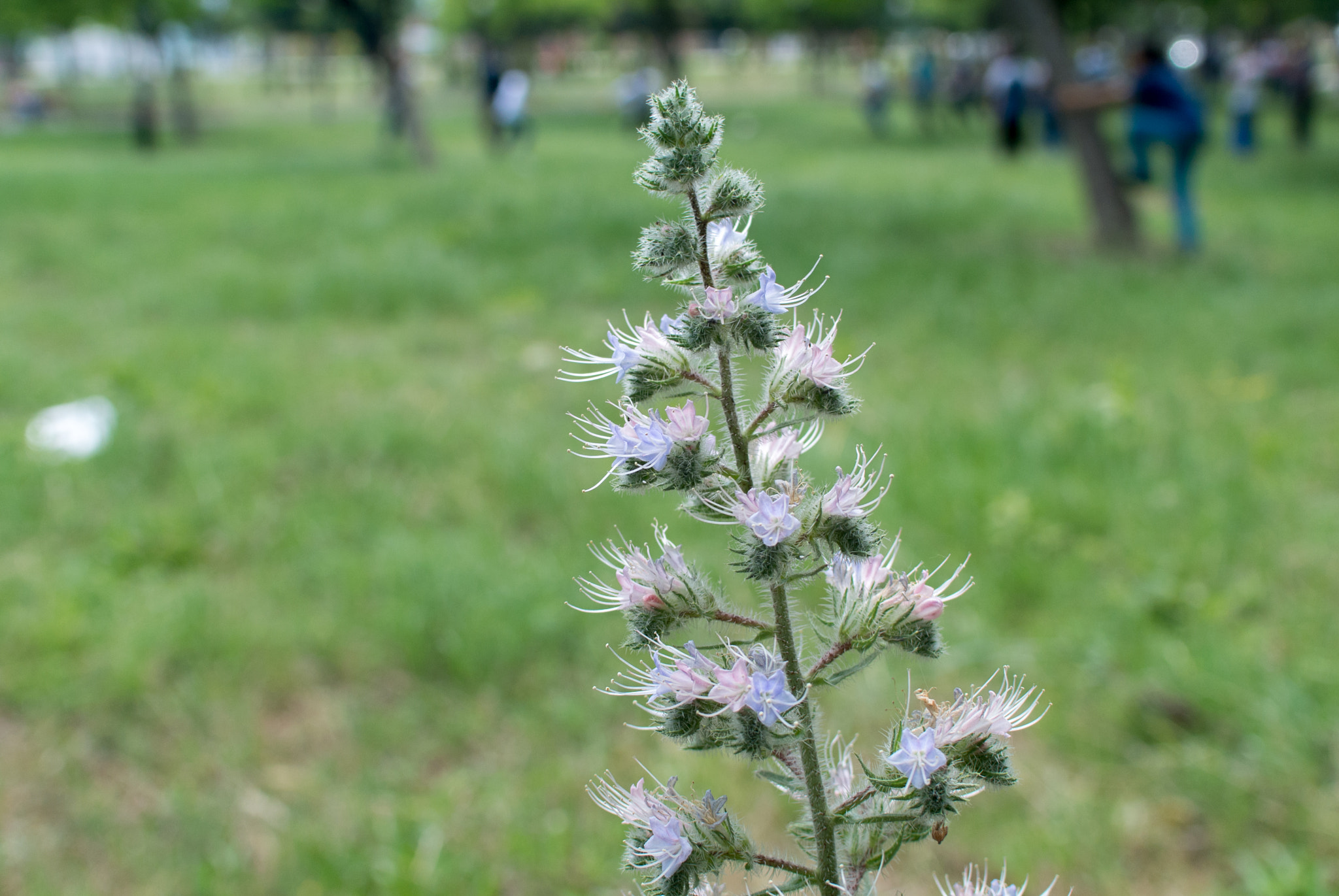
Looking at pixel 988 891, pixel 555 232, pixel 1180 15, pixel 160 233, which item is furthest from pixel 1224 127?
pixel 988 891

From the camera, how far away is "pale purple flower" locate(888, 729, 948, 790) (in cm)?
109

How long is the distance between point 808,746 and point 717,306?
17.6 inches

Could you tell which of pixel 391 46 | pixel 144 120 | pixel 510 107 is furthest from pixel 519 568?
pixel 144 120

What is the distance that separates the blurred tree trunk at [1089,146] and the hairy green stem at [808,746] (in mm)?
13577

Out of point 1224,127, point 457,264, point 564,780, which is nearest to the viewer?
point 564,780

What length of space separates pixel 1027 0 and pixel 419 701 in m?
12.3

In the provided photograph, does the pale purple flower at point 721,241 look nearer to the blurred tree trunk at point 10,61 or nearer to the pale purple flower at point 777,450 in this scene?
the pale purple flower at point 777,450

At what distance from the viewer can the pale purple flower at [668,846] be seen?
1.12 m

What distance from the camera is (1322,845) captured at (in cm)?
346

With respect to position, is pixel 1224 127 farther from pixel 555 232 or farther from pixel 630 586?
pixel 630 586

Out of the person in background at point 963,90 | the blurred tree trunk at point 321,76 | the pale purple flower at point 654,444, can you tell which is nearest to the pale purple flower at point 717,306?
the pale purple flower at point 654,444

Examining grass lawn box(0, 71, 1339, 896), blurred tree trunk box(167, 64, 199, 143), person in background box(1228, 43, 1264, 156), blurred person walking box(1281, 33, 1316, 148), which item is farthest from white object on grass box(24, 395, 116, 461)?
blurred tree trunk box(167, 64, 199, 143)

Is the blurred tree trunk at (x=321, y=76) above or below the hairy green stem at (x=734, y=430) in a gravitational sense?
below

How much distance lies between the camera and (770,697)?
3.44 feet
